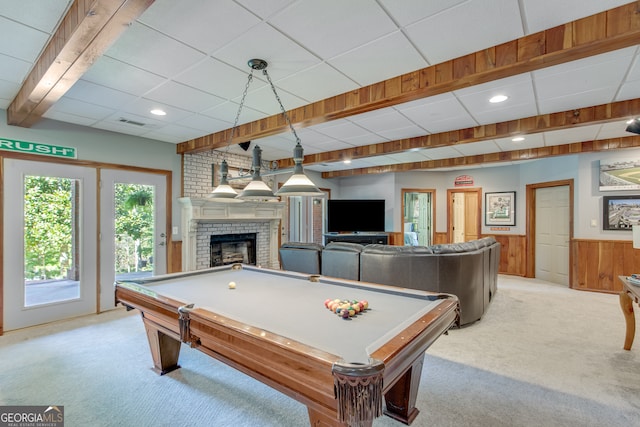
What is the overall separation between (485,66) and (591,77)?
4.12 ft

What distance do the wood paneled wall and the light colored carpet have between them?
6.43ft

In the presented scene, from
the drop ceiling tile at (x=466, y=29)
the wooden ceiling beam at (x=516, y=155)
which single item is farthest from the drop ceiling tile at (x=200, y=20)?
the wooden ceiling beam at (x=516, y=155)

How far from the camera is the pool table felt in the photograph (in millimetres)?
1450

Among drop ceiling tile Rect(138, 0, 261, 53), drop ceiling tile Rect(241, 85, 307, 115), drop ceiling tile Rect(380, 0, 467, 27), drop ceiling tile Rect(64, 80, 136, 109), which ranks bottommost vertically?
drop ceiling tile Rect(64, 80, 136, 109)

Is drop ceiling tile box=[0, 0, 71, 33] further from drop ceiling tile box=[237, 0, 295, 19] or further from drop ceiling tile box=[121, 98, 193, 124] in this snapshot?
drop ceiling tile box=[121, 98, 193, 124]

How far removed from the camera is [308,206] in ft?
24.6

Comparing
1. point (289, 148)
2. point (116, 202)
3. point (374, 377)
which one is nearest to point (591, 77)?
point (374, 377)

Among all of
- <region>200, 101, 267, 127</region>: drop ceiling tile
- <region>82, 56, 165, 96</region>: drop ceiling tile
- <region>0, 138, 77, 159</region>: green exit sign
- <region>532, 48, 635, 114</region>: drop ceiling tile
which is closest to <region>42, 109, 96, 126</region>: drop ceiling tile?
<region>0, 138, 77, 159</region>: green exit sign

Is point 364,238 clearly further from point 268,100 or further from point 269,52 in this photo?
point 269,52

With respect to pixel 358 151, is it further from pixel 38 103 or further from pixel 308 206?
pixel 38 103

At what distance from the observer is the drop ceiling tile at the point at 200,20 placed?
1.73 m

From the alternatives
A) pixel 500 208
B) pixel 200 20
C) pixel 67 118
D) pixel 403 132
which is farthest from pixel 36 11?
pixel 500 208

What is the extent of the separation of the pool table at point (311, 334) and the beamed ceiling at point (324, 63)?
1.64m

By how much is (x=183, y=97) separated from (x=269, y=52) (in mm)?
1293
